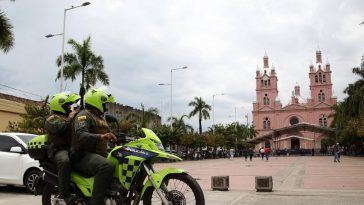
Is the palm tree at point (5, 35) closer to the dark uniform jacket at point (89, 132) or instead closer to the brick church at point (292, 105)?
the dark uniform jacket at point (89, 132)

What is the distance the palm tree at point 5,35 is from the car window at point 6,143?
351 inches

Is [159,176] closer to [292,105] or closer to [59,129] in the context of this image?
[59,129]

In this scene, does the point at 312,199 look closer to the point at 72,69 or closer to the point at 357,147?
the point at 72,69

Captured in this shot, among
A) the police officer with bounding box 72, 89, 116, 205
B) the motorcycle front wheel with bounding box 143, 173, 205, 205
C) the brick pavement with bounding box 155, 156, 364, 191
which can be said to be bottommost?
the brick pavement with bounding box 155, 156, 364, 191

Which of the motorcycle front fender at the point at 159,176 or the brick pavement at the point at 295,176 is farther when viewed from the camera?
the brick pavement at the point at 295,176

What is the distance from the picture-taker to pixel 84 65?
109ft

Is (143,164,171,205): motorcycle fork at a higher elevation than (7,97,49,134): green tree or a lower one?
lower

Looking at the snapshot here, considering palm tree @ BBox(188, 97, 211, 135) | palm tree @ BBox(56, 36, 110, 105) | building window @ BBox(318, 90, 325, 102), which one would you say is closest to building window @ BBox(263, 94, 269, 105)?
building window @ BBox(318, 90, 325, 102)

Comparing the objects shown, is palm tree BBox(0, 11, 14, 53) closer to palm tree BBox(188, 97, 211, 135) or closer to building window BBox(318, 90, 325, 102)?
palm tree BBox(188, 97, 211, 135)

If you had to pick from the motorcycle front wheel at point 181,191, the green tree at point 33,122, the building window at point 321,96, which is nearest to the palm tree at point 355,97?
the green tree at point 33,122

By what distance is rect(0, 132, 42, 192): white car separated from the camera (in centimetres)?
1064

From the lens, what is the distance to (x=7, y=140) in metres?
11.2

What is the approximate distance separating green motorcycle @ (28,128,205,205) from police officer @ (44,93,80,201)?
0.56 feet

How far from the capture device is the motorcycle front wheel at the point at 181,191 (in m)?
5.09
